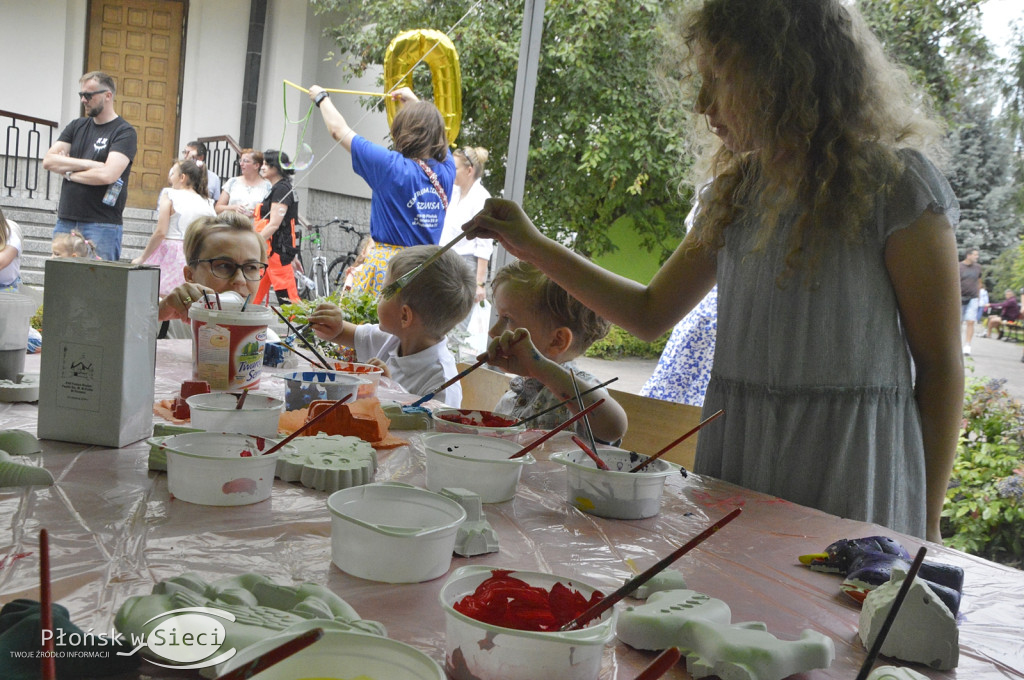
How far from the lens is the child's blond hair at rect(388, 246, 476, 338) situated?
246 centimetres

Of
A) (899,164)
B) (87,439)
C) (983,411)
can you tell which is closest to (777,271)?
(899,164)

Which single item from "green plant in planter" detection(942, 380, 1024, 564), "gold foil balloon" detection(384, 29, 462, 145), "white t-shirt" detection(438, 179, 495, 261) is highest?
"gold foil balloon" detection(384, 29, 462, 145)

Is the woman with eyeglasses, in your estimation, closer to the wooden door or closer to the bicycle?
the bicycle

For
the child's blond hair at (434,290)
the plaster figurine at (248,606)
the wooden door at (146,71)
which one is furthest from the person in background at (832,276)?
the wooden door at (146,71)

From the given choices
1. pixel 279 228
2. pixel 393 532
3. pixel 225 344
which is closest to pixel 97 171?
pixel 279 228

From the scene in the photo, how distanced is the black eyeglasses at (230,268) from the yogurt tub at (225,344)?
1081 millimetres

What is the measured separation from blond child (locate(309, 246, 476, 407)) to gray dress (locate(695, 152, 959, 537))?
3.47 feet

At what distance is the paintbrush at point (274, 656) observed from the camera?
479mm

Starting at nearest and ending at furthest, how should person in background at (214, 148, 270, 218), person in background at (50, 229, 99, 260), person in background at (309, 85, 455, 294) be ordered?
person in background at (309, 85, 455, 294)
person in background at (50, 229, 99, 260)
person in background at (214, 148, 270, 218)

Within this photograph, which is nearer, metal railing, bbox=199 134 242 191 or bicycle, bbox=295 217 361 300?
bicycle, bbox=295 217 361 300

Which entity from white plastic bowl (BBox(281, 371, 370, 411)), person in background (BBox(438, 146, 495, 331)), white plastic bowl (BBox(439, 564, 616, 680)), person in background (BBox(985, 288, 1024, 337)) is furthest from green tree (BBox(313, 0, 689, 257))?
white plastic bowl (BBox(439, 564, 616, 680))

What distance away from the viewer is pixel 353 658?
0.59 m

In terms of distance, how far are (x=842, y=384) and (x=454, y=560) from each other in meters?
0.98

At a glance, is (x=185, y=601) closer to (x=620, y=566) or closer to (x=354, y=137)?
(x=620, y=566)
